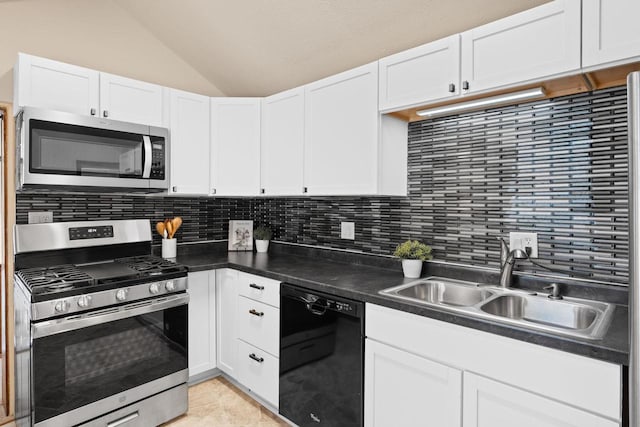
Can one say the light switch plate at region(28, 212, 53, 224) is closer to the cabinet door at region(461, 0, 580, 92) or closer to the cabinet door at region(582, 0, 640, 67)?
the cabinet door at region(461, 0, 580, 92)

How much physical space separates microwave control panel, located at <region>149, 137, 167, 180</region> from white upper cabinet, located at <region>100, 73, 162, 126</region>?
0.16 m

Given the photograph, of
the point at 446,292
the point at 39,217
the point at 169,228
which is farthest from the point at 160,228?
the point at 446,292

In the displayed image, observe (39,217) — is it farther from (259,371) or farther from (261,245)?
(259,371)

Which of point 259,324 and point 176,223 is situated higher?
point 176,223

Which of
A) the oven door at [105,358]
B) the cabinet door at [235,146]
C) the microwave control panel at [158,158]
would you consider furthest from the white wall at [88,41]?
the oven door at [105,358]

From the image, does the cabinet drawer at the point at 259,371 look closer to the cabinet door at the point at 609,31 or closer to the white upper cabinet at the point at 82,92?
the white upper cabinet at the point at 82,92

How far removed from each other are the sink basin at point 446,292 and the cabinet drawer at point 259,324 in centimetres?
80

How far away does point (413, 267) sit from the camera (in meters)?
2.06

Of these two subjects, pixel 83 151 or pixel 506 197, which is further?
pixel 83 151

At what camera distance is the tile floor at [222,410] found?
7.23 ft

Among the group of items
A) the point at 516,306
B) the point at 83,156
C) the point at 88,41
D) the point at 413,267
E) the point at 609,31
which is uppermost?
the point at 88,41

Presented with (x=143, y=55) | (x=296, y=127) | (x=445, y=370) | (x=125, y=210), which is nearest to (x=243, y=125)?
(x=296, y=127)

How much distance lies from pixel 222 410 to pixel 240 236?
1.39 metres

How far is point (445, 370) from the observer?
1.45 m
